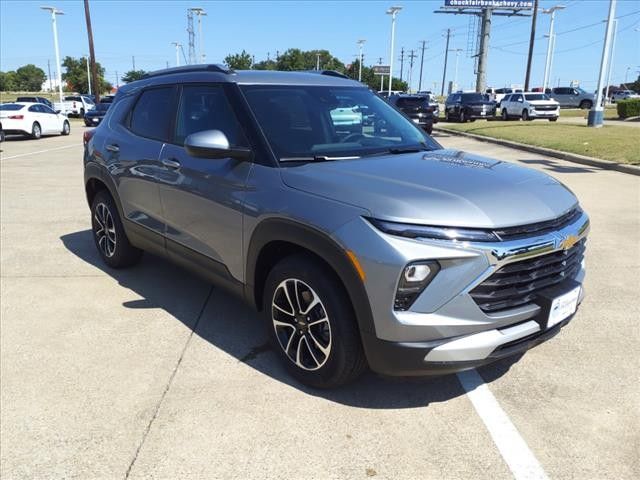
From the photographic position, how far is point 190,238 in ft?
12.9

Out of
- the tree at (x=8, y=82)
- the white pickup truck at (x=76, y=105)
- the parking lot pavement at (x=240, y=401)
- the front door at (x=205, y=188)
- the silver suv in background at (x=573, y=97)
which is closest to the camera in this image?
the parking lot pavement at (x=240, y=401)

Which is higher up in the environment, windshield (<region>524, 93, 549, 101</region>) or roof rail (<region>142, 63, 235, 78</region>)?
windshield (<region>524, 93, 549, 101</region>)

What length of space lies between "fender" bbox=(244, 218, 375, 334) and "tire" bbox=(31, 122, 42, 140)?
2298cm

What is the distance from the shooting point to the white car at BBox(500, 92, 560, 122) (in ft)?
105

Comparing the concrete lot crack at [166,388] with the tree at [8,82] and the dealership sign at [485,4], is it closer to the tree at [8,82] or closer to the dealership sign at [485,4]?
the dealership sign at [485,4]

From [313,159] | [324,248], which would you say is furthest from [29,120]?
[324,248]

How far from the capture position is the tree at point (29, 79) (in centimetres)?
13700

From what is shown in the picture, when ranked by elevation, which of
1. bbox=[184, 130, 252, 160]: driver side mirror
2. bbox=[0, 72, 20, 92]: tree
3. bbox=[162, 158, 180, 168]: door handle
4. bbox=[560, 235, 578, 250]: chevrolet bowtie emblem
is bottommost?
bbox=[560, 235, 578, 250]: chevrolet bowtie emblem

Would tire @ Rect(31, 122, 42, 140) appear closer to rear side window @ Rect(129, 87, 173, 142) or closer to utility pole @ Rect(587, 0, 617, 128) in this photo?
rear side window @ Rect(129, 87, 173, 142)

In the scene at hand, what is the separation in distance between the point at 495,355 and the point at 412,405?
2.10ft

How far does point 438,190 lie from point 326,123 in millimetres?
1252

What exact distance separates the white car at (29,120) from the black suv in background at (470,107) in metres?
22.6

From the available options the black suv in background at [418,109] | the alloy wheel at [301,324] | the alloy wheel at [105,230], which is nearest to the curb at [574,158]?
the black suv in background at [418,109]

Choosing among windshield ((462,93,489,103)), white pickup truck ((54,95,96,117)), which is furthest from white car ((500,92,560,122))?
white pickup truck ((54,95,96,117))
